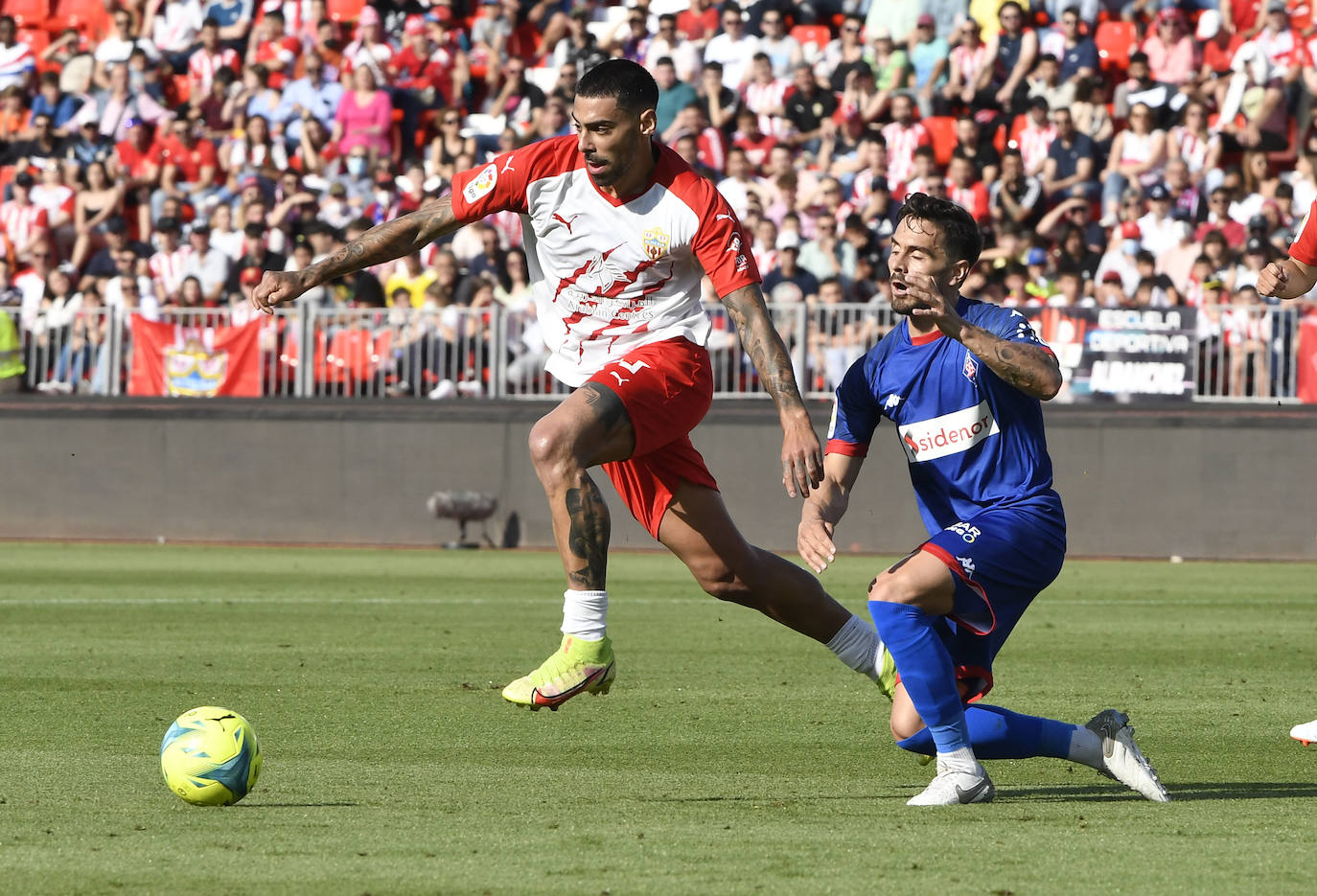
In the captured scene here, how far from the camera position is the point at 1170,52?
2244cm

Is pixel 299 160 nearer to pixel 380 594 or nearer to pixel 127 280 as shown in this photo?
→ pixel 127 280

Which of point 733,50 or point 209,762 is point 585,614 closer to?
point 209,762

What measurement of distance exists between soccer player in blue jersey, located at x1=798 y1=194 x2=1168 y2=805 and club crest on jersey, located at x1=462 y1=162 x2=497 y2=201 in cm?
157

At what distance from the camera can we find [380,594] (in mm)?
14719

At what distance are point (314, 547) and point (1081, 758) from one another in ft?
51.8

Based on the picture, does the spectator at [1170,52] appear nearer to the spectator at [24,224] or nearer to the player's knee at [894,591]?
the spectator at [24,224]

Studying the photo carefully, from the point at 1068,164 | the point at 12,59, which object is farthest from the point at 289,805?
the point at 12,59

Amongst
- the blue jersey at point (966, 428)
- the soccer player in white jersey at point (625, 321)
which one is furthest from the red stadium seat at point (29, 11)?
the blue jersey at point (966, 428)

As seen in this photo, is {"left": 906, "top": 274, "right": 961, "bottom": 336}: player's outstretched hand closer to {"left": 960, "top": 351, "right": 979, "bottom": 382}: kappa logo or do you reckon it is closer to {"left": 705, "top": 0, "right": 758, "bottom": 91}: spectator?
{"left": 960, "top": 351, "right": 979, "bottom": 382}: kappa logo

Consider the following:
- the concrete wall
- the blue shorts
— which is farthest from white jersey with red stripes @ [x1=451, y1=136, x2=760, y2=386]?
the concrete wall

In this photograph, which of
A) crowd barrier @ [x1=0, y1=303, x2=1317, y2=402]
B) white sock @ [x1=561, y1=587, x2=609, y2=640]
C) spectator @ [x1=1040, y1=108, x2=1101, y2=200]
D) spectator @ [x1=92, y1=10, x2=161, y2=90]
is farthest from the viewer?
spectator @ [x1=92, y1=10, x2=161, y2=90]

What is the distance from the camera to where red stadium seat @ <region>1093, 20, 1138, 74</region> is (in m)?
22.8

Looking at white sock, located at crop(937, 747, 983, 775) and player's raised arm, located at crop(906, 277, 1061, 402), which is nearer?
player's raised arm, located at crop(906, 277, 1061, 402)

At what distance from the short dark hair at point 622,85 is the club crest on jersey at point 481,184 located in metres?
0.48
